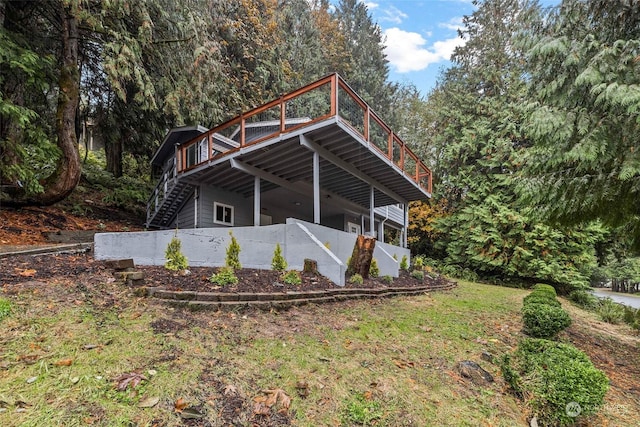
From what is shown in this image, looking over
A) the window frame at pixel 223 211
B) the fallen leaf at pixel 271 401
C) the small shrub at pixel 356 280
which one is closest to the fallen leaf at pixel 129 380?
the fallen leaf at pixel 271 401

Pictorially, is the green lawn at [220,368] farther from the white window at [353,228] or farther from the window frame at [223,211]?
the white window at [353,228]

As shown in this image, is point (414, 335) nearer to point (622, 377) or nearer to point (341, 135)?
point (622, 377)

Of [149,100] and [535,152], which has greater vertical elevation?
[149,100]

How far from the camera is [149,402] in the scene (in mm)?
2674

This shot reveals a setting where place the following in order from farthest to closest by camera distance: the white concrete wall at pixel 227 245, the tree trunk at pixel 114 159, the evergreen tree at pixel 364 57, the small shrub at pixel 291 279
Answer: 1. the evergreen tree at pixel 364 57
2. the tree trunk at pixel 114 159
3. the white concrete wall at pixel 227 245
4. the small shrub at pixel 291 279

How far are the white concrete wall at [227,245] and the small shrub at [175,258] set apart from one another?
1.71ft

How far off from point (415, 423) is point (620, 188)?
4590mm

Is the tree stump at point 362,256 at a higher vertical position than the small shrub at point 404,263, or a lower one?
higher

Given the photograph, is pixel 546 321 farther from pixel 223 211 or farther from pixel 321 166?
pixel 223 211

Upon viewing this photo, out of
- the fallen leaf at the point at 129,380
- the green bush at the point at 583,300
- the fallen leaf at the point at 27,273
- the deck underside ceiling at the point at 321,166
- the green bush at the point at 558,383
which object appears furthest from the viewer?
the green bush at the point at 583,300

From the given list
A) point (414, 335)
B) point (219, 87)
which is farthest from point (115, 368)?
point (219, 87)

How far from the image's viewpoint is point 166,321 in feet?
13.2

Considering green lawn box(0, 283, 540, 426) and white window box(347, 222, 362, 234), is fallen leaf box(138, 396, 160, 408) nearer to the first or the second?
green lawn box(0, 283, 540, 426)

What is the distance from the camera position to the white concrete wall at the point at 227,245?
655 centimetres
